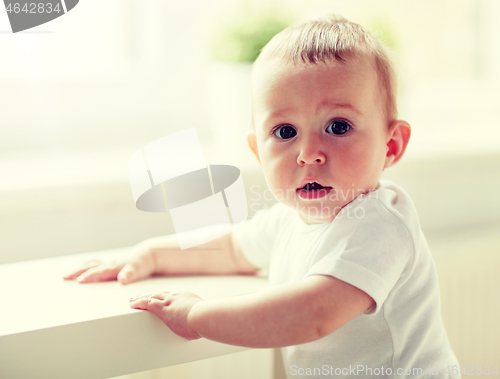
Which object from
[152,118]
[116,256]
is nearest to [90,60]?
[152,118]

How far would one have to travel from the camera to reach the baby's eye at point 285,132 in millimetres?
582

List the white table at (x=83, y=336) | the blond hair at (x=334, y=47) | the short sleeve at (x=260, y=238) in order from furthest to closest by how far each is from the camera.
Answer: the short sleeve at (x=260, y=238) < the blond hair at (x=334, y=47) < the white table at (x=83, y=336)

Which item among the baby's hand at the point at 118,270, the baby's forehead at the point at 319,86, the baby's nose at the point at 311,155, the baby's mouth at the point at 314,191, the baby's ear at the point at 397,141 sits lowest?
the baby's hand at the point at 118,270

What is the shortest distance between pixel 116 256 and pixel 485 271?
87 cm

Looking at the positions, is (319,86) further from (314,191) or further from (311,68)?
(314,191)

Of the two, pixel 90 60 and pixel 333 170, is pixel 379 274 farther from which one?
pixel 90 60

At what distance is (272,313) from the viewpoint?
1.56 feet

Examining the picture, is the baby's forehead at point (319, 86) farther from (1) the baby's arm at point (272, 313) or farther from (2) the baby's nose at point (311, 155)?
(1) the baby's arm at point (272, 313)

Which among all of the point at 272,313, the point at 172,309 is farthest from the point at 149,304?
the point at 272,313

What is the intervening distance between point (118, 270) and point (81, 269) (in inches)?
2.1

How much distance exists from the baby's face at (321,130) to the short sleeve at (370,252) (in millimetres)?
41

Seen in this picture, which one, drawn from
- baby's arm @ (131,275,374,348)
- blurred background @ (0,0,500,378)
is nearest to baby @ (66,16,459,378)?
baby's arm @ (131,275,374,348)

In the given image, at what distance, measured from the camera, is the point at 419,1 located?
1416 millimetres

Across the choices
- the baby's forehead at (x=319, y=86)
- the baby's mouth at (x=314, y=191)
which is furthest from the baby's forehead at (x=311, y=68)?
the baby's mouth at (x=314, y=191)
